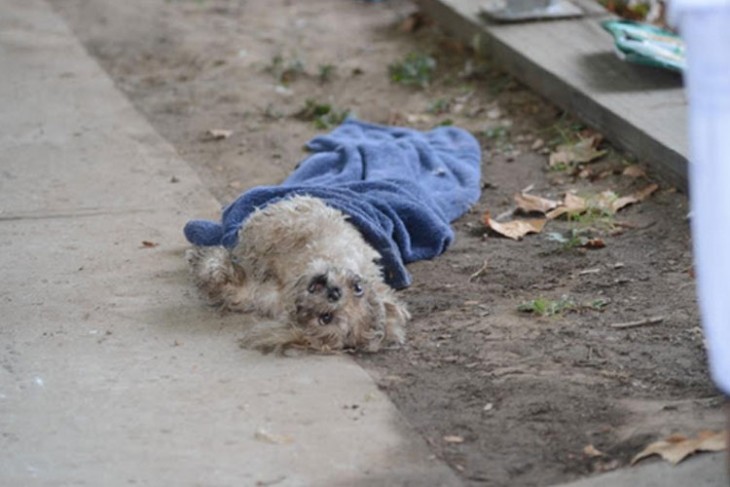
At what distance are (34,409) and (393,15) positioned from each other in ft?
18.4

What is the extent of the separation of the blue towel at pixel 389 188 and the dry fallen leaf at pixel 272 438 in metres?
1.19

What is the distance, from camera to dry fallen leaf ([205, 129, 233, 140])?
23.2 feet

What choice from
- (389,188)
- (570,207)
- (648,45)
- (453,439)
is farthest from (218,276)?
(648,45)

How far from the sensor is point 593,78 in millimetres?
6988

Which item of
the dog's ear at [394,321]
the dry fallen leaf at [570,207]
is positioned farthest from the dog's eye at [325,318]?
the dry fallen leaf at [570,207]

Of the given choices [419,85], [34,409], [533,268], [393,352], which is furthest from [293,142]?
[34,409]

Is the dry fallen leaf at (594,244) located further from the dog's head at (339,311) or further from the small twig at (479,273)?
the dog's head at (339,311)

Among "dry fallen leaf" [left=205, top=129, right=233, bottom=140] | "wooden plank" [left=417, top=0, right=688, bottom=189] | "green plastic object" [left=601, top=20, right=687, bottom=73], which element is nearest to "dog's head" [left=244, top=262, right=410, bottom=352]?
"wooden plank" [left=417, top=0, right=688, bottom=189]

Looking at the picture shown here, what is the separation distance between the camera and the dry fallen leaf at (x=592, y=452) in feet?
12.7

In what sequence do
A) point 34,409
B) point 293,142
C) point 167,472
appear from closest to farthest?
1. point 167,472
2. point 34,409
3. point 293,142

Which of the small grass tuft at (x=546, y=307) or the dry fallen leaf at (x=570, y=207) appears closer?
the small grass tuft at (x=546, y=307)

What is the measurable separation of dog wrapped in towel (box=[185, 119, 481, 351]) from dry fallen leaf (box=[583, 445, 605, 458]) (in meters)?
0.96

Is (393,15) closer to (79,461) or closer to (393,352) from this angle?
(393,352)

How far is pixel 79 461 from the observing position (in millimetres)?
3924
